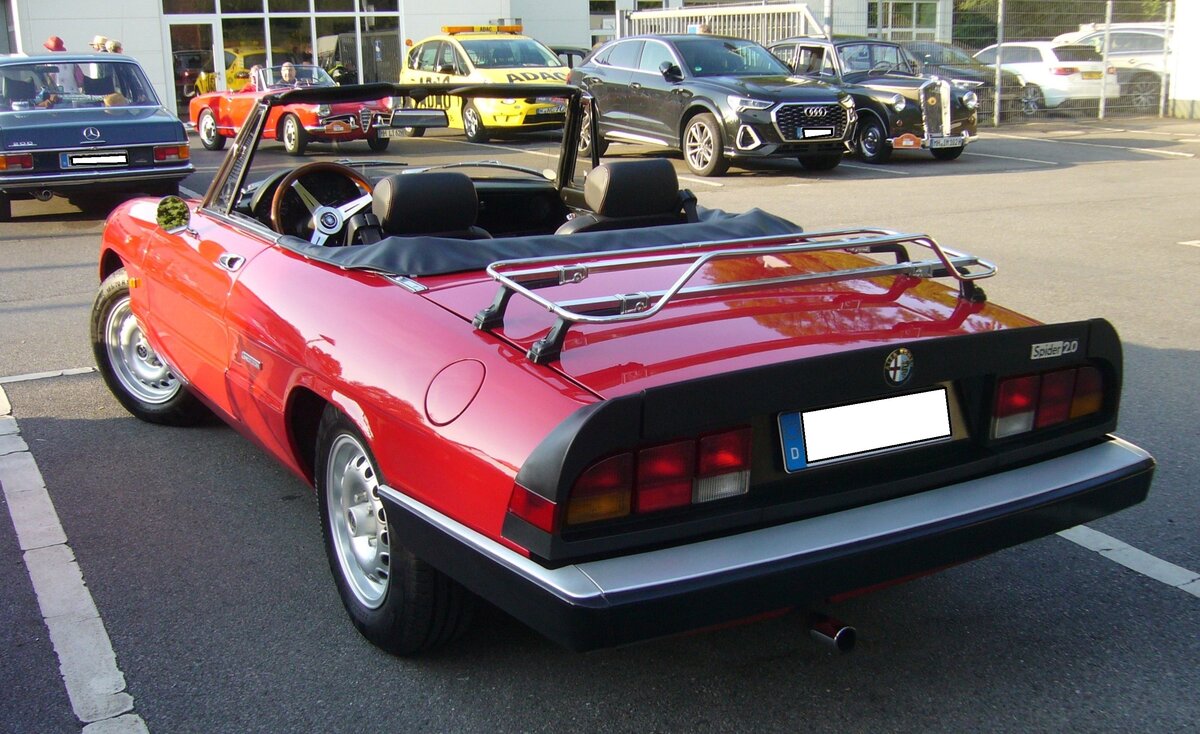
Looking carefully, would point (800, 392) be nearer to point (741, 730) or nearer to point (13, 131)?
point (741, 730)

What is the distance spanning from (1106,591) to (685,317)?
5.25 feet

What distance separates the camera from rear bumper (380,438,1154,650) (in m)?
2.35

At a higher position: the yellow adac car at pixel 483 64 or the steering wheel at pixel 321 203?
the yellow adac car at pixel 483 64

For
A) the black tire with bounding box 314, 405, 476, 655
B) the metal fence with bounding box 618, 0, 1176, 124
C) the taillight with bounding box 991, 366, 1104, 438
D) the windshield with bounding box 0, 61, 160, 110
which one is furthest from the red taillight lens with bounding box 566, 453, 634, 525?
the metal fence with bounding box 618, 0, 1176, 124

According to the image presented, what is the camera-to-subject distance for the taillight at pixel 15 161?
10.7m

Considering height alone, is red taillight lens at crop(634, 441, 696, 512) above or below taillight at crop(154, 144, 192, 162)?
below

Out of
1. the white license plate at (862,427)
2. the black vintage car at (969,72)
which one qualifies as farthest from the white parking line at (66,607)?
the black vintage car at (969,72)

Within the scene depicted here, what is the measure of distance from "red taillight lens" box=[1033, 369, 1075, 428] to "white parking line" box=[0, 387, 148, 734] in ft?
7.82

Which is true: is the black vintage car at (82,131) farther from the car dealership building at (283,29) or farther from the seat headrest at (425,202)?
the car dealership building at (283,29)

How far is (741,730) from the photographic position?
2.76 metres

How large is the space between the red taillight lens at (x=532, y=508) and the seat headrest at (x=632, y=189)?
1750 millimetres

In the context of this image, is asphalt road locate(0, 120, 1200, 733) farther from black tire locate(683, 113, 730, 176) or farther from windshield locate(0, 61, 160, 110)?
black tire locate(683, 113, 730, 176)

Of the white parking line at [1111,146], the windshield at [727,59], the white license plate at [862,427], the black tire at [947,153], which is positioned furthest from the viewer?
the white parking line at [1111,146]

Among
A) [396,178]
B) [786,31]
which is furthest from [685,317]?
[786,31]
